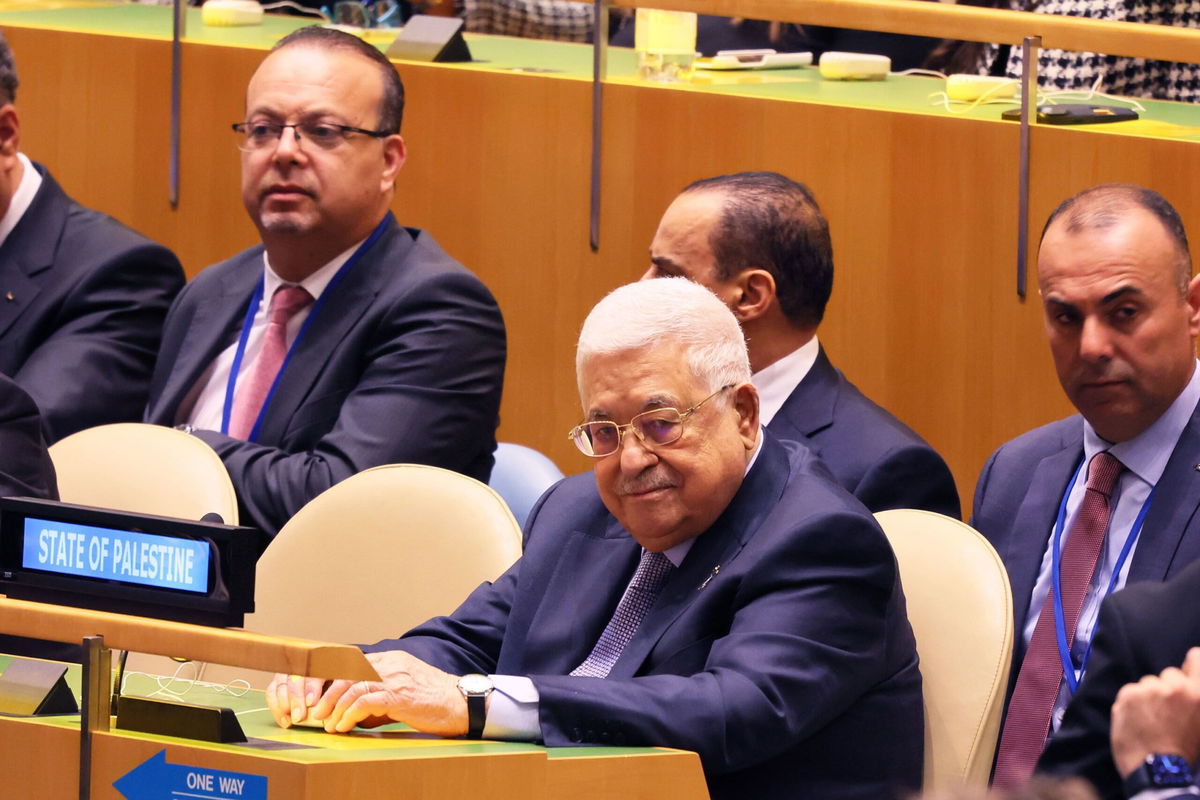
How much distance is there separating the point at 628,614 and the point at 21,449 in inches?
45.7

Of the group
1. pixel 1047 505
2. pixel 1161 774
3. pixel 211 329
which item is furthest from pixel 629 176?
pixel 1161 774

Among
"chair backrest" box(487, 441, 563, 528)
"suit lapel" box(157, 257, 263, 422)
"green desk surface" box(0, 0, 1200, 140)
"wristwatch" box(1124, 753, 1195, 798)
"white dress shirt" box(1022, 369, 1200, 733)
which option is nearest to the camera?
"wristwatch" box(1124, 753, 1195, 798)

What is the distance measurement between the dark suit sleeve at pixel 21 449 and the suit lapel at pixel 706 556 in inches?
45.4

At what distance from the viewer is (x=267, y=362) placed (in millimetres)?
4254

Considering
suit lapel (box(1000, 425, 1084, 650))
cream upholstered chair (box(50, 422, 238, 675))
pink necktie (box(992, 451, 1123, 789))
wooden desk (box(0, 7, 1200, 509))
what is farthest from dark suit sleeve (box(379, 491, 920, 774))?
wooden desk (box(0, 7, 1200, 509))

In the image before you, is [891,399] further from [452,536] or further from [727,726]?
[727,726]

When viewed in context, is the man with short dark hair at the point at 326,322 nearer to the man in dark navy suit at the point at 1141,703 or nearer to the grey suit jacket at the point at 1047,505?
the grey suit jacket at the point at 1047,505

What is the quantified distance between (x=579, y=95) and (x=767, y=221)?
116 centimetres

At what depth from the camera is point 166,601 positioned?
215 cm

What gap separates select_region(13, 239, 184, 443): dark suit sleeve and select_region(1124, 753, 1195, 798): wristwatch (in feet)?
9.72

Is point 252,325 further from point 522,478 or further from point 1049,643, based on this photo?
point 1049,643

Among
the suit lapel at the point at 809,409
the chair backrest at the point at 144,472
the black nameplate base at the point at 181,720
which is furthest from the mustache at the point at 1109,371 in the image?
the black nameplate base at the point at 181,720

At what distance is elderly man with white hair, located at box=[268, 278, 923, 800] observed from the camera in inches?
99.0

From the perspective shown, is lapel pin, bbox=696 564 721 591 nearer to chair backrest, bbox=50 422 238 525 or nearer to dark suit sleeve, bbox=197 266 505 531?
chair backrest, bbox=50 422 238 525
